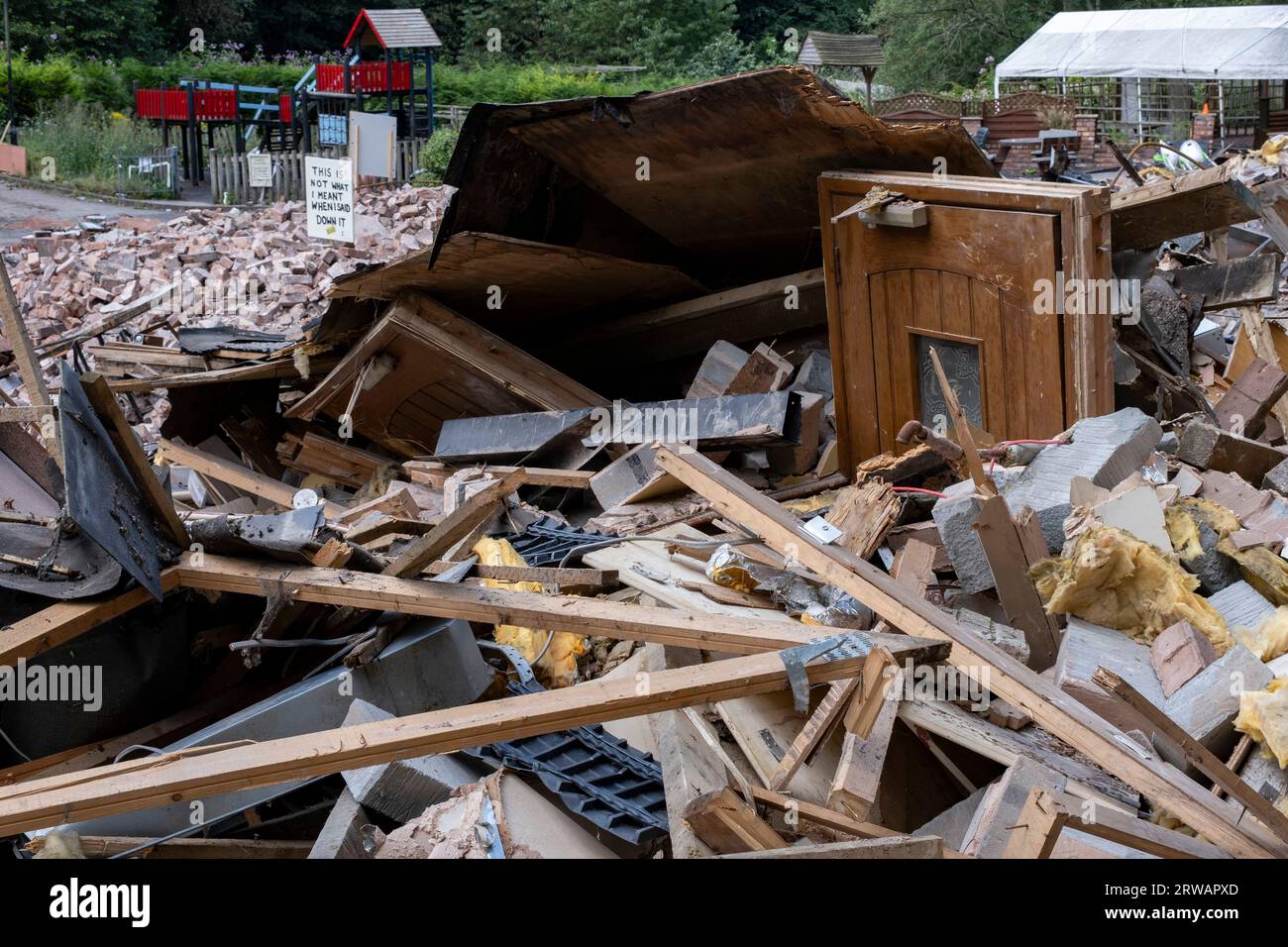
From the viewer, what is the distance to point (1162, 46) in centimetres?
3133

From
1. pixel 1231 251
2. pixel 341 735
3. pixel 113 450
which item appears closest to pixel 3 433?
pixel 113 450

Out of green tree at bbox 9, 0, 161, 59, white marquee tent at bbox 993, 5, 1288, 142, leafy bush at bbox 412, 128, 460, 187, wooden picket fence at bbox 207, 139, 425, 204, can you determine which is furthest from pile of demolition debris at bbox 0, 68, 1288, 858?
green tree at bbox 9, 0, 161, 59

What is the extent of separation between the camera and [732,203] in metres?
7.30

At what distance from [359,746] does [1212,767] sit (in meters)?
2.24

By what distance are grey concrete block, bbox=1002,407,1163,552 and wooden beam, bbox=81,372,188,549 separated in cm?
309

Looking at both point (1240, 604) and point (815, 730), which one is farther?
point (1240, 604)

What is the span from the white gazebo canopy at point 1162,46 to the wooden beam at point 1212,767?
2929 cm

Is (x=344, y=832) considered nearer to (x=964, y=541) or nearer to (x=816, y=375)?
(x=964, y=541)

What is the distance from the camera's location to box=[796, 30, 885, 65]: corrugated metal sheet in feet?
84.5

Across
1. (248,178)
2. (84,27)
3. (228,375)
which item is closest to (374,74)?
(248,178)

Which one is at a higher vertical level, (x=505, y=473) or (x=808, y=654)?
(x=505, y=473)

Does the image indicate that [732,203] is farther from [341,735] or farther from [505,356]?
[341,735]

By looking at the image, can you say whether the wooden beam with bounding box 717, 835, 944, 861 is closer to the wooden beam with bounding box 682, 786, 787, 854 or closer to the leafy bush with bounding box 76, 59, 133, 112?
the wooden beam with bounding box 682, 786, 787, 854
